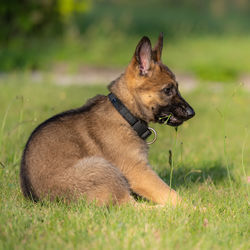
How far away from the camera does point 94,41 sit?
16.5 m

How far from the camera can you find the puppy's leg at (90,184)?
426 cm

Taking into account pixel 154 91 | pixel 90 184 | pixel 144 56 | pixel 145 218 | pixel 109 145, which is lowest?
pixel 145 218

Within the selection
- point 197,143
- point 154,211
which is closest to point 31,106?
point 197,143

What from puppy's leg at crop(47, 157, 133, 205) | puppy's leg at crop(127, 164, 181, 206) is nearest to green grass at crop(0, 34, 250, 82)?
puppy's leg at crop(127, 164, 181, 206)

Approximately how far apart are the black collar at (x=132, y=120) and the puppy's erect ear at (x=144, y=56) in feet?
1.24

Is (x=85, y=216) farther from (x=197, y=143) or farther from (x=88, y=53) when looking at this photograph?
(x=88, y=53)

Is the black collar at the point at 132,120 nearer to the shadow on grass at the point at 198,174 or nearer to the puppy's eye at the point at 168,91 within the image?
the puppy's eye at the point at 168,91

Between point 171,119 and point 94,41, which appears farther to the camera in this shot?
point 94,41

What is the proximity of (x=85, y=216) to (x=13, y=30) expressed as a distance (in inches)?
490

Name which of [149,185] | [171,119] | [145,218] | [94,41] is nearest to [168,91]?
[171,119]

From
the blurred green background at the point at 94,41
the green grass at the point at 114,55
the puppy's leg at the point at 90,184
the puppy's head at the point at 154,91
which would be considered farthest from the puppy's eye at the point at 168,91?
the green grass at the point at 114,55

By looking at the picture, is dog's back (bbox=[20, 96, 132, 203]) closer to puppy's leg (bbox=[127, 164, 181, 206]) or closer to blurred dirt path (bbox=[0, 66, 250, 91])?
puppy's leg (bbox=[127, 164, 181, 206])

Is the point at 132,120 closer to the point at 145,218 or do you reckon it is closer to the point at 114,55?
the point at 145,218

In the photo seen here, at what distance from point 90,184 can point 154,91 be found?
112 cm
